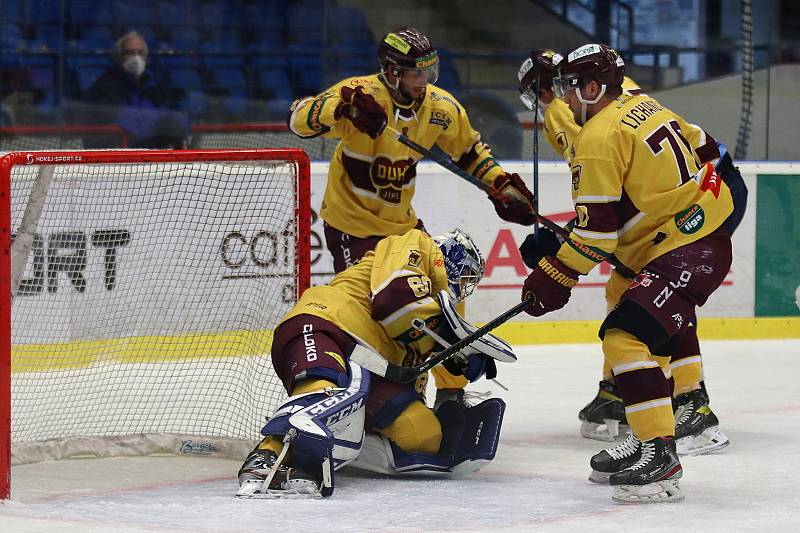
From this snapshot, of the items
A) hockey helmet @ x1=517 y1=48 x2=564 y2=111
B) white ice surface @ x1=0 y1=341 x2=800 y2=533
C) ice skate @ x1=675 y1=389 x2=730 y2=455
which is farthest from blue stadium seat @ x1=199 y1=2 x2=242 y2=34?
ice skate @ x1=675 y1=389 x2=730 y2=455

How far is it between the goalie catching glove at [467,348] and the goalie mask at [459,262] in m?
0.14

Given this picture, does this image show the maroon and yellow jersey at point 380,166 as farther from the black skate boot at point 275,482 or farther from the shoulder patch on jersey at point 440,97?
the black skate boot at point 275,482

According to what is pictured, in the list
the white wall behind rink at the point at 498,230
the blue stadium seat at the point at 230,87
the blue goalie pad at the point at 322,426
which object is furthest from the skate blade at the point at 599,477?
the blue stadium seat at the point at 230,87

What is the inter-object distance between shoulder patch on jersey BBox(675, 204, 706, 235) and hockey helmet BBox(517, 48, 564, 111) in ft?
3.02

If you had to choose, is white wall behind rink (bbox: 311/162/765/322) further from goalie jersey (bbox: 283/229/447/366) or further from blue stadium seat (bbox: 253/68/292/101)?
goalie jersey (bbox: 283/229/447/366)

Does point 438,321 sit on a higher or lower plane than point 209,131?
lower

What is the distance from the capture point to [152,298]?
186 inches

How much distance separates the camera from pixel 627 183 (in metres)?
3.53

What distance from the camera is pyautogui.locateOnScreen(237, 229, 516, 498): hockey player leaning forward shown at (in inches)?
137

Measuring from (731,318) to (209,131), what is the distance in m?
2.78

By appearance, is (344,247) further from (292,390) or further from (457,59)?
(457,59)

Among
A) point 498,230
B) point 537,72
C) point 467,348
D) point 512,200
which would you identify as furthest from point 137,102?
point 467,348

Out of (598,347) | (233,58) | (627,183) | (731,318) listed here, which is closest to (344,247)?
(627,183)

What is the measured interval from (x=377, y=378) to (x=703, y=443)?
3.69 ft
